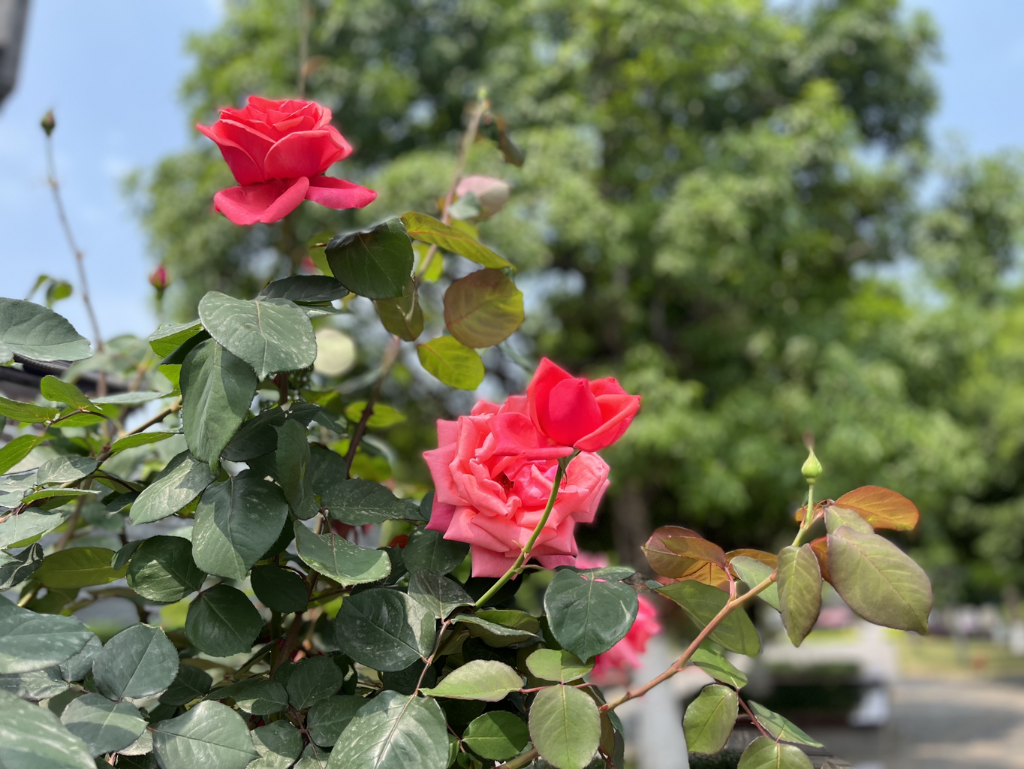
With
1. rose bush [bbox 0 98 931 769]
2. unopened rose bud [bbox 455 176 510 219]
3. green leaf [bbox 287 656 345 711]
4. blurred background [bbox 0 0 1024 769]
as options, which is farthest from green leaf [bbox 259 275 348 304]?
blurred background [bbox 0 0 1024 769]

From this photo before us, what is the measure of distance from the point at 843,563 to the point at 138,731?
0.33 m

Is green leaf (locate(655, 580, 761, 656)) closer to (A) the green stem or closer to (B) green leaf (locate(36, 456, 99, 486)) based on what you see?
(A) the green stem

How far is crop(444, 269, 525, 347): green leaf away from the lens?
0.54 meters

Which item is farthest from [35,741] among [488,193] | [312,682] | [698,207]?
[698,207]

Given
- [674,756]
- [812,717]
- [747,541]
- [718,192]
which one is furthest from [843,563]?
[812,717]

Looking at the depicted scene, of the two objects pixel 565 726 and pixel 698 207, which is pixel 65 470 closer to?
pixel 565 726

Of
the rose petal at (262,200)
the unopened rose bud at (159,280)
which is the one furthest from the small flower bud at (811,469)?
the unopened rose bud at (159,280)

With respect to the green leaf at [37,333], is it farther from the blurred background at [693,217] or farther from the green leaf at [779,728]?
the blurred background at [693,217]

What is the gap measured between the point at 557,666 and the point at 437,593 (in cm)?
8

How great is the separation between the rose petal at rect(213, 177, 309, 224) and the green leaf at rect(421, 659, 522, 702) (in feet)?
0.85

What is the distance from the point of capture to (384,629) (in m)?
0.42

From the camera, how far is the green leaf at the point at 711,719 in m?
0.41

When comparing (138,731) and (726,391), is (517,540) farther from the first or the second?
(726,391)

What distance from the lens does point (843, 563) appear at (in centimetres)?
38
